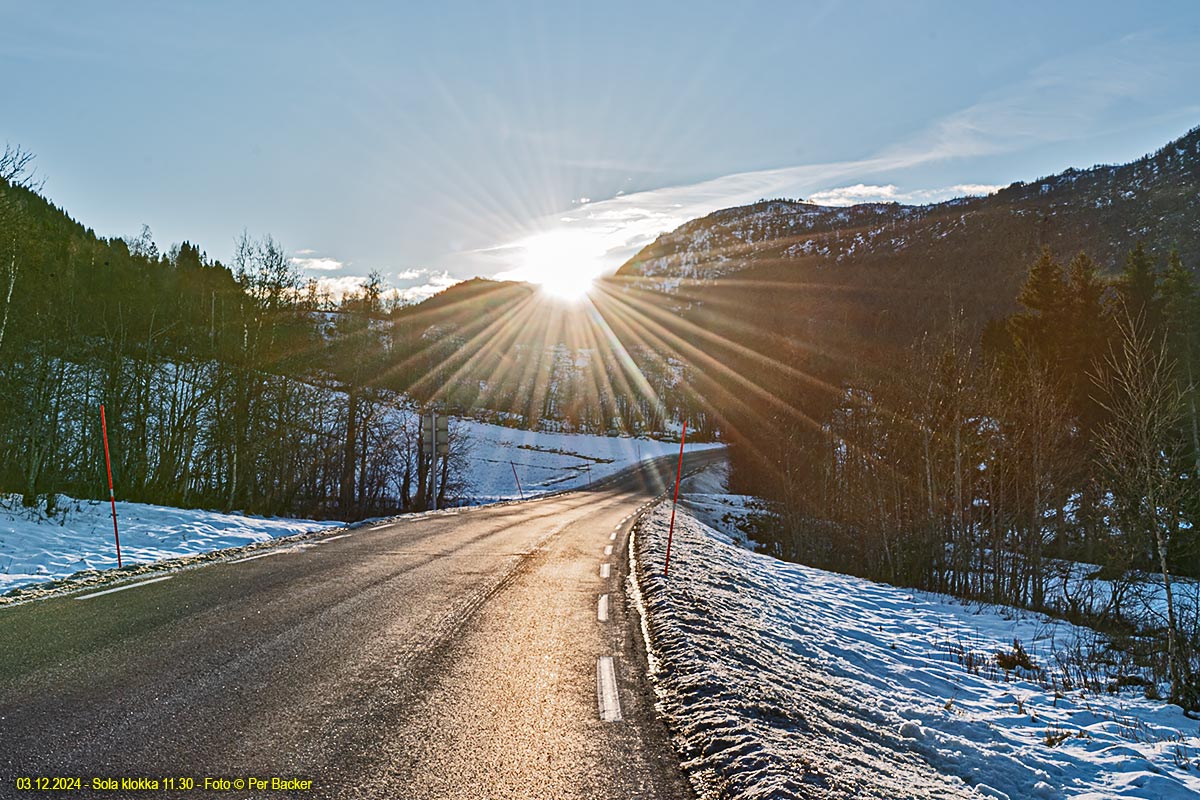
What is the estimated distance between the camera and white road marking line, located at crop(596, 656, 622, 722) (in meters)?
5.03

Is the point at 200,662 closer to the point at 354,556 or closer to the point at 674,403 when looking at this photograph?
the point at 354,556

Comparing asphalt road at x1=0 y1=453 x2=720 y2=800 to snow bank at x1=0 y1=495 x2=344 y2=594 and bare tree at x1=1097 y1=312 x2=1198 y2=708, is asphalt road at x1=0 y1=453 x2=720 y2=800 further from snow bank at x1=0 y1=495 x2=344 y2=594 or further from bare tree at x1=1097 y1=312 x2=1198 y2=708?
bare tree at x1=1097 y1=312 x2=1198 y2=708

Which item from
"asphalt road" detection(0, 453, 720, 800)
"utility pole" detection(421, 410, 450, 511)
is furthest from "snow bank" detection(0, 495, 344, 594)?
"utility pole" detection(421, 410, 450, 511)

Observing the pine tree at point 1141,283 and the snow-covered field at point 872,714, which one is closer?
the snow-covered field at point 872,714

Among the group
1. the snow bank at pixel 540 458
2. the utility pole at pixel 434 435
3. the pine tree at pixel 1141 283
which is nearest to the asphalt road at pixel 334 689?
the utility pole at pixel 434 435

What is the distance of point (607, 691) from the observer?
5.56 metres

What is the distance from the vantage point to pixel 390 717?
465 centimetres

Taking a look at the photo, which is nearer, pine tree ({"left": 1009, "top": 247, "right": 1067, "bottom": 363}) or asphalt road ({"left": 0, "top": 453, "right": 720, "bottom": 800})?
asphalt road ({"left": 0, "top": 453, "right": 720, "bottom": 800})

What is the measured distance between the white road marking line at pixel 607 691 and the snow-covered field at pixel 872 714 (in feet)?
1.25

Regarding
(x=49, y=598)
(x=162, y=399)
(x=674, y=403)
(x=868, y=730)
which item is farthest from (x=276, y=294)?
(x=674, y=403)

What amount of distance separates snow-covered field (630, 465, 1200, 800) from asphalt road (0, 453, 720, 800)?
1.42 ft

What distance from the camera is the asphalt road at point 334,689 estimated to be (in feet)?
12.5

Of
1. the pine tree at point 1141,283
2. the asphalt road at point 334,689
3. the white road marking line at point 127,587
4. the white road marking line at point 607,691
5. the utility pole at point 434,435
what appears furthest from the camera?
the utility pole at point 434,435

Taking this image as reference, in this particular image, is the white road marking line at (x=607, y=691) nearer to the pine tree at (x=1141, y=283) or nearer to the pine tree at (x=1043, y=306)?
the pine tree at (x=1043, y=306)
